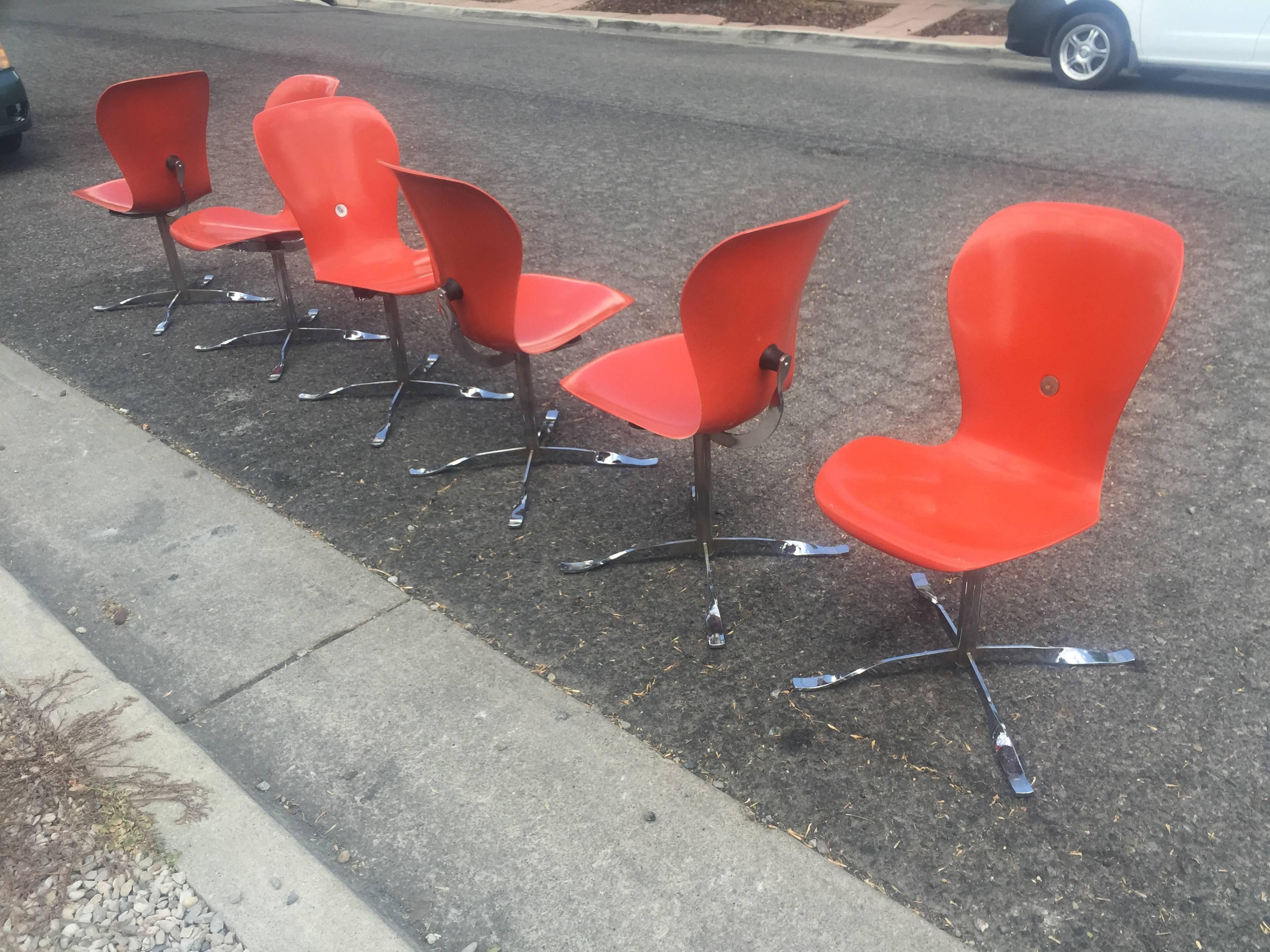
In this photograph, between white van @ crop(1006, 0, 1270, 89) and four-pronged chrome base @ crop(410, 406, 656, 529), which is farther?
white van @ crop(1006, 0, 1270, 89)

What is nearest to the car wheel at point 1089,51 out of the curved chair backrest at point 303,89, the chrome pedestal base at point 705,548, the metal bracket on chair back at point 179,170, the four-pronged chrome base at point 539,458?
the curved chair backrest at point 303,89

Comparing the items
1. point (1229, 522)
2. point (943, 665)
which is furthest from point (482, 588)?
point (1229, 522)

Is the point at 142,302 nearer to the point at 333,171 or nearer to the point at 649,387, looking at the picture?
the point at 333,171

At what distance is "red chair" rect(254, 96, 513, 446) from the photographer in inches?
171

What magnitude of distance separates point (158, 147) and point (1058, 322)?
4.34m

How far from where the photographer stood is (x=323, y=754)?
107 inches

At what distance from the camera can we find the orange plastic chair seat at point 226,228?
4.86m

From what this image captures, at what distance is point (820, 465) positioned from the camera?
4059 mm

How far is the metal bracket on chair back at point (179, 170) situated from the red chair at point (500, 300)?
2.24m

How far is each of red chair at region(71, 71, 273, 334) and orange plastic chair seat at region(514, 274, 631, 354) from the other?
2244mm

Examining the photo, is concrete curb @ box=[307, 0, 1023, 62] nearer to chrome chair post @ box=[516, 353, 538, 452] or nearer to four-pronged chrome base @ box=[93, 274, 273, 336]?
four-pronged chrome base @ box=[93, 274, 273, 336]

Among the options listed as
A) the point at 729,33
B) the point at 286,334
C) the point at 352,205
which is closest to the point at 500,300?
the point at 352,205

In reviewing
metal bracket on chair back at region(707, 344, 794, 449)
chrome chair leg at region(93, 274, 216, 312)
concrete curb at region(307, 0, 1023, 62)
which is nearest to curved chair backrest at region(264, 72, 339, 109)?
chrome chair leg at region(93, 274, 216, 312)

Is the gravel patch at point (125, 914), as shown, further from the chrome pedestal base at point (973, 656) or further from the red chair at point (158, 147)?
the red chair at point (158, 147)
